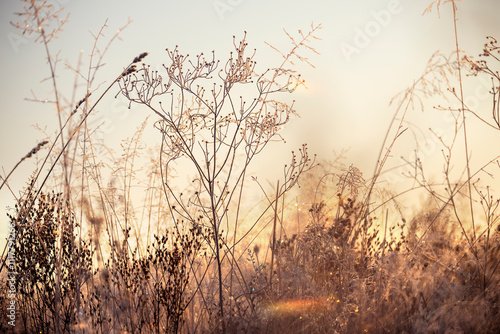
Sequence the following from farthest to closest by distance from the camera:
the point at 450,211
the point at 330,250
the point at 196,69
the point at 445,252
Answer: the point at 450,211
the point at 445,252
the point at 330,250
the point at 196,69

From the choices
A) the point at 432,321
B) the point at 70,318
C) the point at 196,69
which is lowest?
the point at 432,321

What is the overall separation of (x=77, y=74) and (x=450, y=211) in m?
5.09

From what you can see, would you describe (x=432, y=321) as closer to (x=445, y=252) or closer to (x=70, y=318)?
(x=445, y=252)

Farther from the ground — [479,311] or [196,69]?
[196,69]

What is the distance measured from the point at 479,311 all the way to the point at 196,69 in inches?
114

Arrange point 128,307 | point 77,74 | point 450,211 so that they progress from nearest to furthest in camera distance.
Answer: point 77,74 → point 128,307 → point 450,211

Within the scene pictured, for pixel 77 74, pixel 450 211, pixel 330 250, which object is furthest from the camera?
pixel 450 211

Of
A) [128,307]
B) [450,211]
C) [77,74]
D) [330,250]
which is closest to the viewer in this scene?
[77,74]

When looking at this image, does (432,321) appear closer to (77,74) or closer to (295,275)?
(295,275)

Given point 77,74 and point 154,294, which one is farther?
point 154,294

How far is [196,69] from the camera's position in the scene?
3467mm

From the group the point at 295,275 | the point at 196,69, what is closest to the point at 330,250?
the point at 295,275

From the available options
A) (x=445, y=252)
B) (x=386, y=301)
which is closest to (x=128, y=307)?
(x=386, y=301)

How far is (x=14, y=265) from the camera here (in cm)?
426
